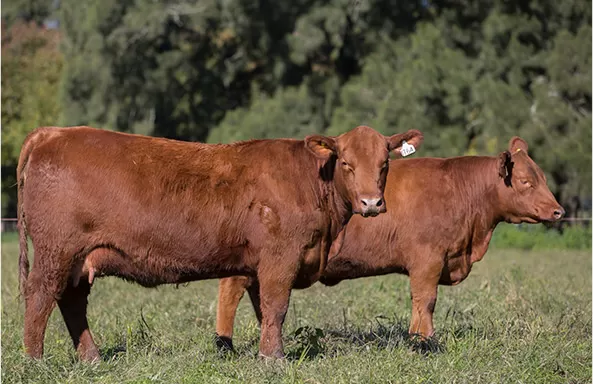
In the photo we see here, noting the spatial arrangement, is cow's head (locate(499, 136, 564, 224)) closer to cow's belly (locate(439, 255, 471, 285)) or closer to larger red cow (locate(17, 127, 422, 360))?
cow's belly (locate(439, 255, 471, 285))

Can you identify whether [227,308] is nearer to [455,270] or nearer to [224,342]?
[224,342]

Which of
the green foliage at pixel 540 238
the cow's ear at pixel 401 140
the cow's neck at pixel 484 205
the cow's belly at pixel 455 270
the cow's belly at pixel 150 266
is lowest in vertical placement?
the green foliage at pixel 540 238

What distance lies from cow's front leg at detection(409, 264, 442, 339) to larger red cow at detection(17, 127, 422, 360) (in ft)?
5.11

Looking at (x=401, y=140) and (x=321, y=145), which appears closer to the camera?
(x=321, y=145)

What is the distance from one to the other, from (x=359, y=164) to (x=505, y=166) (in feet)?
8.81

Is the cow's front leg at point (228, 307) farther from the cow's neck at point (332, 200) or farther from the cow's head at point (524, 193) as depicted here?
the cow's head at point (524, 193)

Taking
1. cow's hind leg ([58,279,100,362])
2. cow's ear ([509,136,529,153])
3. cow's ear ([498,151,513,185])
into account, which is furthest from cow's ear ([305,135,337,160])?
cow's ear ([509,136,529,153])

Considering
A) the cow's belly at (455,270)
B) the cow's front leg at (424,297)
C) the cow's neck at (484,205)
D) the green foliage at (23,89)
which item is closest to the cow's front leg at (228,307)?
the cow's front leg at (424,297)

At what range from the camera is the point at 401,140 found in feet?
25.4

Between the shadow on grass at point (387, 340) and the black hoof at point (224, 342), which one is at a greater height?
the shadow on grass at point (387, 340)

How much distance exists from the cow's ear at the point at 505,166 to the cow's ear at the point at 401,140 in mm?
1785

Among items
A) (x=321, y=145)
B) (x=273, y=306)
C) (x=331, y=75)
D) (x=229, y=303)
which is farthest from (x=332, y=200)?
(x=331, y=75)

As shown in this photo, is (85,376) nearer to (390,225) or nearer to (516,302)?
(390,225)

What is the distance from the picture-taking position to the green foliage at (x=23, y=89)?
34406 mm
